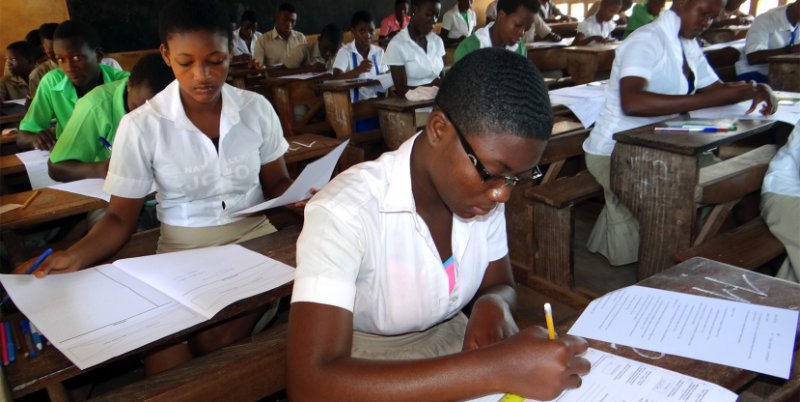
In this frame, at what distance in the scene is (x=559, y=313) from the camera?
2.23 m

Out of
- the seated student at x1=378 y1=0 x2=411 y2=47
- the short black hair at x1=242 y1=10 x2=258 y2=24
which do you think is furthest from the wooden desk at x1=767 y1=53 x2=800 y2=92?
the short black hair at x1=242 y1=10 x2=258 y2=24

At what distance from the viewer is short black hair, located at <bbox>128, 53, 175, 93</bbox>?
204 cm

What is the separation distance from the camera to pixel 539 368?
2.40ft

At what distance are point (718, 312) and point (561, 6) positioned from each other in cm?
1171

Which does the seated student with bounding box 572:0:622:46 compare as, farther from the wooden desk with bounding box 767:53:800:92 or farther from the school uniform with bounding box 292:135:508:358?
the school uniform with bounding box 292:135:508:358

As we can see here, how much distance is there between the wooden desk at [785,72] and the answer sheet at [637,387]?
3244 millimetres

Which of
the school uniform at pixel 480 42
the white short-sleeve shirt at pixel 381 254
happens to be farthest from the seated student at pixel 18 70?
the white short-sleeve shirt at pixel 381 254

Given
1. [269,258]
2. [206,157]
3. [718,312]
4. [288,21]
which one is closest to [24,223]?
[206,157]

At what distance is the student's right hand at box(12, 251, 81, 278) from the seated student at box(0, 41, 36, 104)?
482 cm

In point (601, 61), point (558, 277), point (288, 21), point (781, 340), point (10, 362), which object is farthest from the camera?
point (288, 21)

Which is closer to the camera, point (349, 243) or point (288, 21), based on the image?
point (349, 243)

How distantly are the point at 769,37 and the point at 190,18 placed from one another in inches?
166

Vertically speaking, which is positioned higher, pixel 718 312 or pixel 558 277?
pixel 718 312

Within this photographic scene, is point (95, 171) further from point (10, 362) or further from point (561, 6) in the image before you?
point (561, 6)
